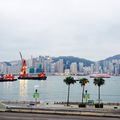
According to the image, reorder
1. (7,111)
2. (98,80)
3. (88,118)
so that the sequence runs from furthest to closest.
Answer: (98,80), (7,111), (88,118)

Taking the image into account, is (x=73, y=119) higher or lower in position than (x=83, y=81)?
lower

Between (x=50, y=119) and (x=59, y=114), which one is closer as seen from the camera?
(x=50, y=119)

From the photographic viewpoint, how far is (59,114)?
47531mm

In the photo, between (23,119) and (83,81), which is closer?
(23,119)

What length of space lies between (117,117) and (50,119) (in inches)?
383

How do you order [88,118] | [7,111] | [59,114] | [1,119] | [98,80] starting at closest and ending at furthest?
[1,119]
[88,118]
[59,114]
[7,111]
[98,80]

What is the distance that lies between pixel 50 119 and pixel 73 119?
3004 mm

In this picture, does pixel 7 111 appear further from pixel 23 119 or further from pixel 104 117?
pixel 104 117

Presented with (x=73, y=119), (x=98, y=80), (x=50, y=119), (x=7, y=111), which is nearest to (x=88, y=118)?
(x=73, y=119)

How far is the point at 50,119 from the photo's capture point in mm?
40250

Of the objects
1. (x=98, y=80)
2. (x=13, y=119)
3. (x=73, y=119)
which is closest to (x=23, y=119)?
(x=13, y=119)

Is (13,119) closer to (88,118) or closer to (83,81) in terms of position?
(88,118)

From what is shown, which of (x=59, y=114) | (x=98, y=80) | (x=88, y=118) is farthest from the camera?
(x=98, y=80)

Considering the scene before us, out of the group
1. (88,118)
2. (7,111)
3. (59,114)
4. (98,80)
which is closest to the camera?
(88,118)
